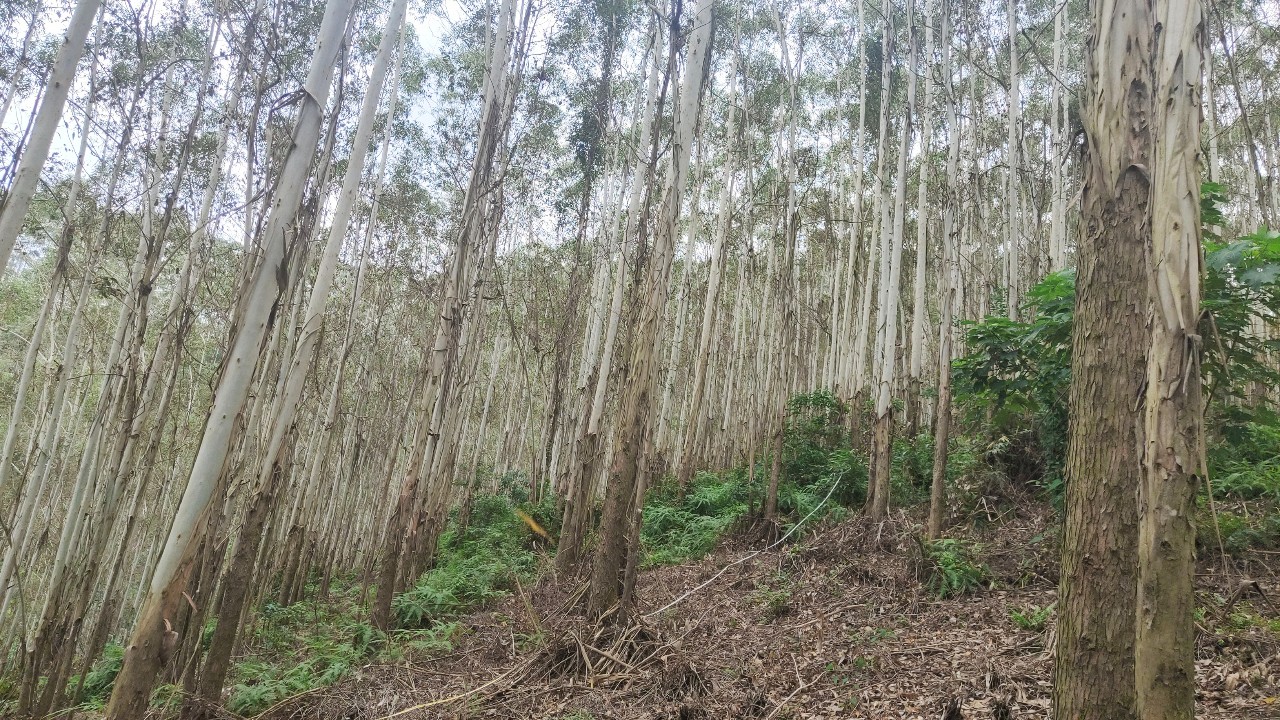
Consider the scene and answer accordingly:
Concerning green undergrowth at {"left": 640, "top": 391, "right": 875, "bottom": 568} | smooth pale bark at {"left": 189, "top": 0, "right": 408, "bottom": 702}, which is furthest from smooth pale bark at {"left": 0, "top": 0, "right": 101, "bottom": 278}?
green undergrowth at {"left": 640, "top": 391, "right": 875, "bottom": 568}

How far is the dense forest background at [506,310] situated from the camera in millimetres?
4305

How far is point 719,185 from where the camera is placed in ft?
63.4

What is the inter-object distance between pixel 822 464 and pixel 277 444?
8.05 metres

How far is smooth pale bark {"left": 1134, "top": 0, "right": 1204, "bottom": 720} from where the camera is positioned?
2.02m

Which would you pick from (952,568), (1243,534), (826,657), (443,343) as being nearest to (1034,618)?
Answer: (952,568)

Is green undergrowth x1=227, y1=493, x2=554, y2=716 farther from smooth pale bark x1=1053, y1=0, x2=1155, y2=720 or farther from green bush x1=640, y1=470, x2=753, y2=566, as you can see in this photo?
smooth pale bark x1=1053, y1=0, x2=1155, y2=720

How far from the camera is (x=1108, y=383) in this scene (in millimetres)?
2500

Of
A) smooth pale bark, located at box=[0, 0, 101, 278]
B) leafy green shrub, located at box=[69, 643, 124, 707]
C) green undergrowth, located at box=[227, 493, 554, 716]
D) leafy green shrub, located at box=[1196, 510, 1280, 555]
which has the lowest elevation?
leafy green shrub, located at box=[69, 643, 124, 707]

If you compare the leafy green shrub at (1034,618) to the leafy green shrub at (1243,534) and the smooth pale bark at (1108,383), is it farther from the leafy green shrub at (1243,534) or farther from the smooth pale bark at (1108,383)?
the smooth pale bark at (1108,383)

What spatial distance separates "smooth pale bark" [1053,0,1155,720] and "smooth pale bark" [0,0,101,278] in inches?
188

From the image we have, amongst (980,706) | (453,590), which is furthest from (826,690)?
(453,590)

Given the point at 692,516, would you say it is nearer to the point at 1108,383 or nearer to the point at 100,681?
the point at 100,681

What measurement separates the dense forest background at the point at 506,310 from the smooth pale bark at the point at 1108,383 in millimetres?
304

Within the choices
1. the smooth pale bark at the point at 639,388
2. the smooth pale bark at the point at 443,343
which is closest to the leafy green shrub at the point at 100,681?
the smooth pale bark at the point at 443,343
